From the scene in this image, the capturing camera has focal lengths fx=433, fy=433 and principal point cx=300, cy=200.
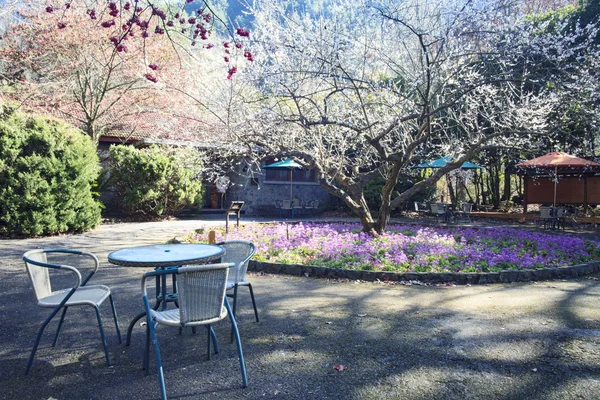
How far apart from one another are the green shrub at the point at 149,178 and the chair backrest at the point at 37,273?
9.68 meters

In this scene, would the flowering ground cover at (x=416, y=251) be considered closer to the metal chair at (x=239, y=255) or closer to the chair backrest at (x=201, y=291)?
the metal chair at (x=239, y=255)

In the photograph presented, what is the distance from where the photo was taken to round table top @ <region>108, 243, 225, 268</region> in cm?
324

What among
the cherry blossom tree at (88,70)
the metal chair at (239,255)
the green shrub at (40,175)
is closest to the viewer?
the metal chair at (239,255)

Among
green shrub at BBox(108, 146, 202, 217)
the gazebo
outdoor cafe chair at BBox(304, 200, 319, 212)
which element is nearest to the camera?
green shrub at BBox(108, 146, 202, 217)

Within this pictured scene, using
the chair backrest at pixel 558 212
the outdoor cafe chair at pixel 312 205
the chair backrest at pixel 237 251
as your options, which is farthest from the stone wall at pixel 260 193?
the chair backrest at pixel 237 251

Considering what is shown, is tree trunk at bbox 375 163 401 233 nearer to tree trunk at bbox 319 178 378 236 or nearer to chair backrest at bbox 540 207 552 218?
tree trunk at bbox 319 178 378 236

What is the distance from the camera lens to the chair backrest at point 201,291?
2773 mm

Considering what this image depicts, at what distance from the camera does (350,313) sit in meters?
4.44

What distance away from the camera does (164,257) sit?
11.3 ft

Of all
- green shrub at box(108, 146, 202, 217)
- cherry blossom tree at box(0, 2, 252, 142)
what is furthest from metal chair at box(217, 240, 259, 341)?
green shrub at box(108, 146, 202, 217)

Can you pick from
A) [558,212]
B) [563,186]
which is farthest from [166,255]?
[563,186]

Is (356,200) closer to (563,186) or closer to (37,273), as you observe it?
(37,273)

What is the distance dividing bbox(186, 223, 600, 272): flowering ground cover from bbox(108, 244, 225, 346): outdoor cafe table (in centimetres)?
299

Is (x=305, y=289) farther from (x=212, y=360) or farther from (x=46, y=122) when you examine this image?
(x=46, y=122)
